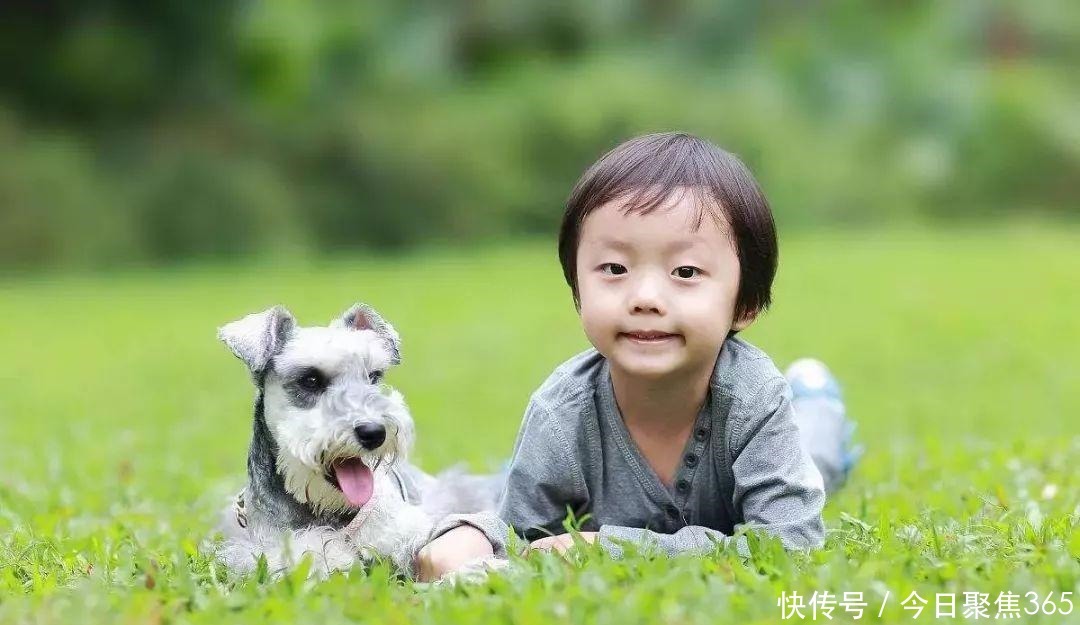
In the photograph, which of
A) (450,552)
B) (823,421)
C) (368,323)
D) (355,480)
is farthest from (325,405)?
(823,421)

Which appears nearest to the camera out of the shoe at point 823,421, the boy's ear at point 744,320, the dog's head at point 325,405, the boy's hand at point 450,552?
the dog's head at point 325,405

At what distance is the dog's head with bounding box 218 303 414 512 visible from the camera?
3309 millimetres

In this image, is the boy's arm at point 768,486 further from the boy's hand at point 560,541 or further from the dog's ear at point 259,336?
the dog's ear at point 259,336

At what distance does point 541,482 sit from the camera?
4.00 m

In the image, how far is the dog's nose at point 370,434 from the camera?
328 cm

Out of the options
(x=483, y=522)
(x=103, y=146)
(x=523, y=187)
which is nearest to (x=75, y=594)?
(x=483, y=522)

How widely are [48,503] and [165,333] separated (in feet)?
24.0

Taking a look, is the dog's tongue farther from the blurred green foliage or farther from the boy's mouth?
the blurred green foliage

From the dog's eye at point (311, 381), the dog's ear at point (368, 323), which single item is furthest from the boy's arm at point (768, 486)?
the dog's eye at point (311, 381)

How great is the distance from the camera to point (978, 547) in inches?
141

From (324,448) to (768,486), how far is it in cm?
131

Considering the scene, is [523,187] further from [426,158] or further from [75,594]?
[75,594]

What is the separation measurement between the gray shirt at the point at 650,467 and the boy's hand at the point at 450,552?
133 millimetres

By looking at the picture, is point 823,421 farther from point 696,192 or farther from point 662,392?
point 696,192
